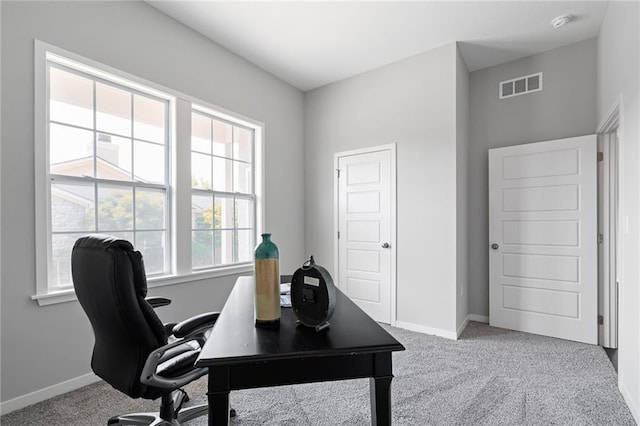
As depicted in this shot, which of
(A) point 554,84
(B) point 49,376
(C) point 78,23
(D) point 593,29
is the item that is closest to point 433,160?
(A) point 554,84

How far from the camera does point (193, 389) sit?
2.34 metres

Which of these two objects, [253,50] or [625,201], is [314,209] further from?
[625,201]

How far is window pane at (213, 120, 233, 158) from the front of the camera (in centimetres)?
357

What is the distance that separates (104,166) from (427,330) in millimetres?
3507

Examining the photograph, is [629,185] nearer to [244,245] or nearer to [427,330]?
[427,330]

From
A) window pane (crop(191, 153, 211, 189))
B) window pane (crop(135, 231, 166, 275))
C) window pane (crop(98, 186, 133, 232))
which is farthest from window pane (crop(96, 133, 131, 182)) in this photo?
window pane (crop(191, 153, 211, 189))

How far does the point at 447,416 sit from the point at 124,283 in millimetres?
1992

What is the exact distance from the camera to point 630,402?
2086 millimetres

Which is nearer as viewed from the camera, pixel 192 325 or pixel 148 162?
pixel 192 325

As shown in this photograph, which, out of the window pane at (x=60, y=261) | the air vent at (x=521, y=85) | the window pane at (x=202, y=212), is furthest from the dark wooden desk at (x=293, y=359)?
the air vent at (x=521, y=85)

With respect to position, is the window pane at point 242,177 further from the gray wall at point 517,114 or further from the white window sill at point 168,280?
the gray wall at point 517,114

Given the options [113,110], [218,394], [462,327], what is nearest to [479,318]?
[462,327]

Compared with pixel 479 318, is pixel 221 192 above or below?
above

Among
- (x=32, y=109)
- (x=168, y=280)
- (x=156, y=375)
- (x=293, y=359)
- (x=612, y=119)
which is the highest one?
(x=612, y=119)
